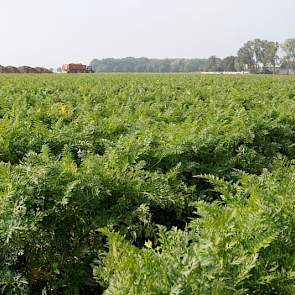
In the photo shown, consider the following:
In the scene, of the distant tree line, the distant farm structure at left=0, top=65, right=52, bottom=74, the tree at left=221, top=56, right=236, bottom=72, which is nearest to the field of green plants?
the distant farm structure at left=0, top=65, right=52, bottom=74

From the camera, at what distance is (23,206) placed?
3.15 metres

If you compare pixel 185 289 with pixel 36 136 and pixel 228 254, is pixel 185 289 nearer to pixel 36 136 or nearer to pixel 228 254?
pixel 228 254

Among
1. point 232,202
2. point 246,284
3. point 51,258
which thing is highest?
point 232,202

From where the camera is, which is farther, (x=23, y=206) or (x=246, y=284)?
(x=23, y=206)

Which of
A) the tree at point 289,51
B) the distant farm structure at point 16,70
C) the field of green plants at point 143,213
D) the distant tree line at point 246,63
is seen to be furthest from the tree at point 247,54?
the field of green plants at point 143,213

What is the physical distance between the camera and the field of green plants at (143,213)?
227 centimetres

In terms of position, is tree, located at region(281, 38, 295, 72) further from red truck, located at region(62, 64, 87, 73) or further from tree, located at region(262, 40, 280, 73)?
red truck, located at region(62, 64, 87, 73)

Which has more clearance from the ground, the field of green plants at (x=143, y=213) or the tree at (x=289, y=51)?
the tree at (x=289, y=51)

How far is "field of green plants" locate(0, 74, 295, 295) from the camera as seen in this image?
2271mm

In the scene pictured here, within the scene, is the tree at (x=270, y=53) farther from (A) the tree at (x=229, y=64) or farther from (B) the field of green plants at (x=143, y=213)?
(B) the field of green plants at (x=143, y=213)

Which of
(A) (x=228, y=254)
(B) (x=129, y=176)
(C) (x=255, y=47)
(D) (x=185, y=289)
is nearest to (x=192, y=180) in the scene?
(B) (x=129, y=176)

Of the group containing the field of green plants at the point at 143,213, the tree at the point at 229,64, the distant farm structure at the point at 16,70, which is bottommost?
the field of green plants at the point at 143,213

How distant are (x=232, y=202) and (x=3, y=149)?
9.51 feet

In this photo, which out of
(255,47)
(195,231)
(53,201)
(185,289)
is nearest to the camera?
(185,289)
